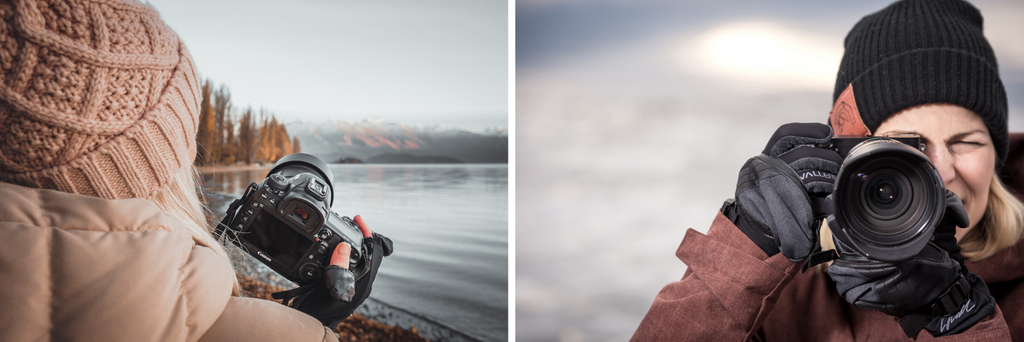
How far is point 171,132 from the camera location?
726 millimetres

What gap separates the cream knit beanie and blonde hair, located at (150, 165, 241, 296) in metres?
0.09

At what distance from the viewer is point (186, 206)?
0.87 m

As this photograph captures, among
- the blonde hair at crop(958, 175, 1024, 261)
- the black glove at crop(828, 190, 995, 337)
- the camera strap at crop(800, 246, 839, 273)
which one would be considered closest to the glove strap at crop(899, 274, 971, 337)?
the black glove at crop(828, 190, 995, 337)

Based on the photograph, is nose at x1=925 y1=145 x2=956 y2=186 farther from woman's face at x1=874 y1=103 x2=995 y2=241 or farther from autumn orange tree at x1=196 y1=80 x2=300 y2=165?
autumn orange tree at x1=196 y1=80 x2=300 y2=165

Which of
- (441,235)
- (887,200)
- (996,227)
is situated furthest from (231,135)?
(996,227)

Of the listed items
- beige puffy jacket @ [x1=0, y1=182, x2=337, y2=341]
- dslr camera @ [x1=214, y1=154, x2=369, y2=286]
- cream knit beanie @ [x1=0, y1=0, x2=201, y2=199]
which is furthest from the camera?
dslr camera @ [x1=214, y1=154, x2=369, y2=286]

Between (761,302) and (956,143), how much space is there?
458mm

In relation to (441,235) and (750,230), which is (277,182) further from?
(750,230)

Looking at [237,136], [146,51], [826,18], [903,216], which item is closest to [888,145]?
[903,216]

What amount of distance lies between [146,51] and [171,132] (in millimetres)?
125

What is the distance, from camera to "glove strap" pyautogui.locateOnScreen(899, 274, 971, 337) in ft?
2.11

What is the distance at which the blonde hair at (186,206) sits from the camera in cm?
79

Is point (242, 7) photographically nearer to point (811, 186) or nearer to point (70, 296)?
point (70, 296)

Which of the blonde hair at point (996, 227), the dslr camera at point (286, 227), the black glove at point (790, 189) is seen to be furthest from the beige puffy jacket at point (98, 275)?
the blonde hair at point (996, 227)
